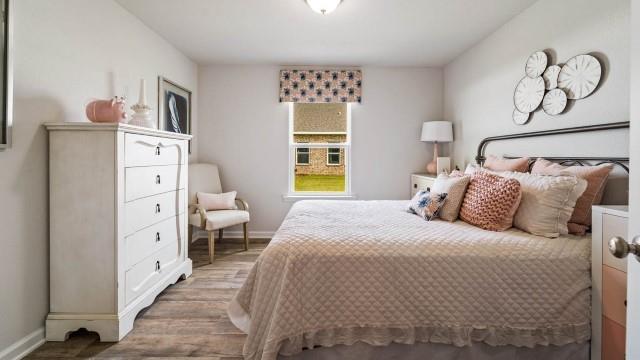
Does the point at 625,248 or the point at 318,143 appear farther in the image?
the point at 318,143

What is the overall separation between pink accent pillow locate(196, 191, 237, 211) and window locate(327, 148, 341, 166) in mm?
→ 1461

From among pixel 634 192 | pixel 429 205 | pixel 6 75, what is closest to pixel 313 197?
pixel 429 205

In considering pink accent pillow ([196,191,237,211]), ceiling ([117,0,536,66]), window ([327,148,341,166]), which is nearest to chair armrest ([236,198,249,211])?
pink accent pillow ([196,191,237,211])

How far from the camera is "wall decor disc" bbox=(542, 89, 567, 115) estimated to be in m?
2.51

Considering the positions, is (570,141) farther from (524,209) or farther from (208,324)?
(208,324)

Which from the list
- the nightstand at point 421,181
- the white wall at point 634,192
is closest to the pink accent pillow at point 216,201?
the nightstand at point 421,181

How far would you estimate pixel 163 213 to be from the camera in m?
2.74

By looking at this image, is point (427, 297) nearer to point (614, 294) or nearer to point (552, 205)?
point (614, 294)

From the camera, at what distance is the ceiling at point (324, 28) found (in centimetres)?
291

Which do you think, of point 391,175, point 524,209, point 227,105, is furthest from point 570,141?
point 227,105

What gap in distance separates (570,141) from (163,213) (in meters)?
3.22

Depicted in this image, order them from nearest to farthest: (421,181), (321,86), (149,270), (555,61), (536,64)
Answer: (149,270), (555,61), (536,64), (421,181), (321,86)

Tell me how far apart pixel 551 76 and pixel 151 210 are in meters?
3.29

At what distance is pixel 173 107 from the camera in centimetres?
397
